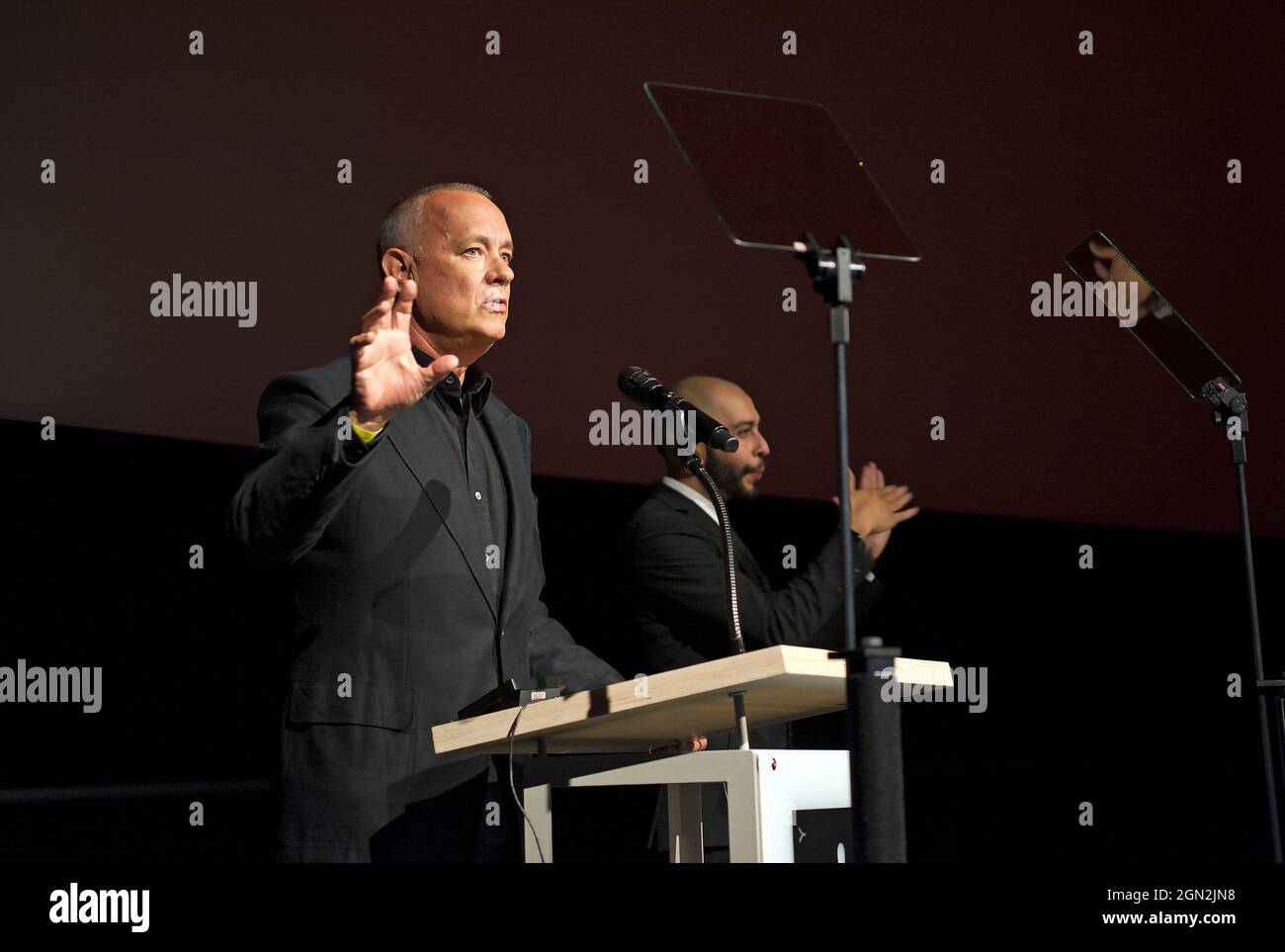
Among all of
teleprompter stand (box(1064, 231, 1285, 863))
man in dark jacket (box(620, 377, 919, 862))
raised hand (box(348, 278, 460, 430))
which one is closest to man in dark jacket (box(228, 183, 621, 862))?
raised hand (box(348, 278, 460, 430))

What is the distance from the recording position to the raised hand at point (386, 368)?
6.09 ft

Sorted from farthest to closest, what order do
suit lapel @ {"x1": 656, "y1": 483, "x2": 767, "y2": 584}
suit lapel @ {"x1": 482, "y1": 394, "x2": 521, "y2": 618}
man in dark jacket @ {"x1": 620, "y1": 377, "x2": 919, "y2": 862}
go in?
suit lapel @ {"x1": 656, "y1": 483, "x2": 767, "y2": 584} < man in dark jacket @ {"x1": 620, "y1": 377, "x2": 919, "y2": 862} < suit lapel @ {"x1": 482, "y1": 394, "x2": 521, "y2": 618}

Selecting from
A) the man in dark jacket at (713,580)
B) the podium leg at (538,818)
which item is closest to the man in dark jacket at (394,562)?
the podium leg at (538,818)

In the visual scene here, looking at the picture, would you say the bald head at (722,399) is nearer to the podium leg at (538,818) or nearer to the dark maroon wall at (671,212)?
the dark maroon wall at (671,212)

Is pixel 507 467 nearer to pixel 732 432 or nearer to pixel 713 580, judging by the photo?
pixel 713 580

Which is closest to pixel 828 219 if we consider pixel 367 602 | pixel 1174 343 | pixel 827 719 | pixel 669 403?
pixel 669 403

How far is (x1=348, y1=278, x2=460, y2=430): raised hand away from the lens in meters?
1.86

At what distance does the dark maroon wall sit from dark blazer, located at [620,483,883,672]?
695 millimetres

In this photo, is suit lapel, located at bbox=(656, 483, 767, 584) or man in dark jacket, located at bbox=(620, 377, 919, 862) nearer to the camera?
man in dark jacket, located at bbox=(620, 377, 919, 862)

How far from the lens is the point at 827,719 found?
427 cm

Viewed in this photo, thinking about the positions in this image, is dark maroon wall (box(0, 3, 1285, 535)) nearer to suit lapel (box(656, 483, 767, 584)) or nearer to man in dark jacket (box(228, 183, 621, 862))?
suit lapel (box(656, 483, 767, 584))

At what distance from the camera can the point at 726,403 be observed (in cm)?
345
